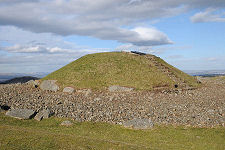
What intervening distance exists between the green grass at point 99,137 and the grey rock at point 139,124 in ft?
2.15

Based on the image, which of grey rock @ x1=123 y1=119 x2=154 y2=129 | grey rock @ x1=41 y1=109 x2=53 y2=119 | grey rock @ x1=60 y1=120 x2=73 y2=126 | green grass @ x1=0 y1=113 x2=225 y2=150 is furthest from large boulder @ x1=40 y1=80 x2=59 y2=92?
grey rock @ x1=123 y1=119 x2=154 y2=129

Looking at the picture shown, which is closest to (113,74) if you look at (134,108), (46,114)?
(134,108)

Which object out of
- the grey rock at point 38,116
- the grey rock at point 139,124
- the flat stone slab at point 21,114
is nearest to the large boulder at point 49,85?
the flat stone slab at point 21,114

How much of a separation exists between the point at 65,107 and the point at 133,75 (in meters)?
19.0

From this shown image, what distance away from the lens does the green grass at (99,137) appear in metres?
13.8

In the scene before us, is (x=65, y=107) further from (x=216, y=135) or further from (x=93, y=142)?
(x=216, y=135)

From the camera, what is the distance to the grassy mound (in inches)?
1511

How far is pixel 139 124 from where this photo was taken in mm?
19688

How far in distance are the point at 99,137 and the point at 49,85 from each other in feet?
81.8

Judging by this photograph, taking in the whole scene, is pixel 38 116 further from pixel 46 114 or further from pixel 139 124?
pixel 139 124

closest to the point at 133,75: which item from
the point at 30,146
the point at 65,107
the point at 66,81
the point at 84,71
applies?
the point at 84,71

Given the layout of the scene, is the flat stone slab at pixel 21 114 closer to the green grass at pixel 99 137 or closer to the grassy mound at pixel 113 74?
the green grass at pixel 99 137

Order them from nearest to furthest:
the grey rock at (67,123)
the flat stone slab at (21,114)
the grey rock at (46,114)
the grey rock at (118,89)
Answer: the grey rock at (67,123)
the flat stone slab at (21,114)
the grey rock at (46,114)
the grey rock at (118,89)

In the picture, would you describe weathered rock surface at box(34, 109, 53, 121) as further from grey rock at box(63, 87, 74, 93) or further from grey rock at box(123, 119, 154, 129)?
grey rock at box(63, 87, 74, 93)
